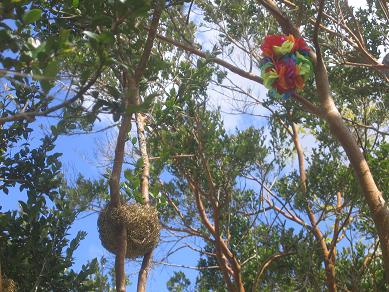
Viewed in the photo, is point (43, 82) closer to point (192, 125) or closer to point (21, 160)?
point (21, 160)

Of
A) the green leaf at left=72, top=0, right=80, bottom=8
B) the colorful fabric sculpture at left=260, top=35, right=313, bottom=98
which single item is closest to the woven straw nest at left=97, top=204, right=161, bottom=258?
the green leaf at left=72, top=0, right=80, bottom=8

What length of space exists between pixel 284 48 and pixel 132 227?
1.78m

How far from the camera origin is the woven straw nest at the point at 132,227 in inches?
117

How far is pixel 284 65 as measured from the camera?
3871 millimetres

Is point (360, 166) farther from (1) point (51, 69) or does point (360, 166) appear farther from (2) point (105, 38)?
(1) point (51, 69)

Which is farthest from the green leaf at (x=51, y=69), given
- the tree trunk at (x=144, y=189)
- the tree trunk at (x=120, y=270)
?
the tree trunk at (x=144, y=189)

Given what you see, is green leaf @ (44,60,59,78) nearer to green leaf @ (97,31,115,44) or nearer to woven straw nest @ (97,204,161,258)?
green leaf @ (97,31,115,44)

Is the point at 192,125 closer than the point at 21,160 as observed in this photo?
No

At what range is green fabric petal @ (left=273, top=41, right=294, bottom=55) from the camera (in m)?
3.85

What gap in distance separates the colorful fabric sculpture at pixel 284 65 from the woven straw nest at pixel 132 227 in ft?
4.49

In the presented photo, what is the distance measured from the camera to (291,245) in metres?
5.49

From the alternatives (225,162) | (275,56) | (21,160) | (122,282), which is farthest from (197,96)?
(122,282)

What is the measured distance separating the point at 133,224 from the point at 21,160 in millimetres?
1424

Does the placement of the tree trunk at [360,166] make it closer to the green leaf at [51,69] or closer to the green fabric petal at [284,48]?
the green fabric petal at [284,48]
